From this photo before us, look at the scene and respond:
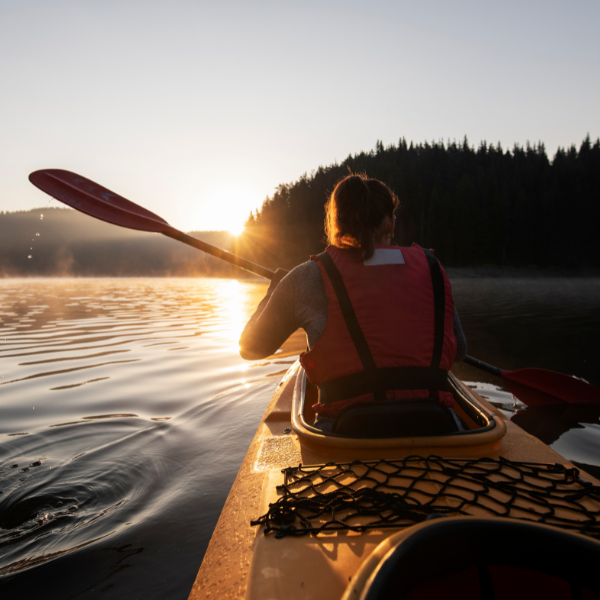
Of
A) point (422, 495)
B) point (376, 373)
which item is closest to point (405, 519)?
point (422, 495)

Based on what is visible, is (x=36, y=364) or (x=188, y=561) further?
(x=36, y=364)

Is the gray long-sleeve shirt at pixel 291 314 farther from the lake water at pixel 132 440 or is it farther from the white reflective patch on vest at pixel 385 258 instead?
the lake water at pixel 132 440

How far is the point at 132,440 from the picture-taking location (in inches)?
130

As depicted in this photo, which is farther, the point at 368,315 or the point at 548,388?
the point at 548,388

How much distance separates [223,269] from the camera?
8750 centimetres

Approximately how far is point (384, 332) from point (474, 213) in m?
51.3

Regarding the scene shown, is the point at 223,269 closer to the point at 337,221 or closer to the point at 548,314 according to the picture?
the point at 548,314

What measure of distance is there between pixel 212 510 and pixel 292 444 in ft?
2.93

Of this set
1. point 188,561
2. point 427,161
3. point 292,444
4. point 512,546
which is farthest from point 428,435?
point 427,161

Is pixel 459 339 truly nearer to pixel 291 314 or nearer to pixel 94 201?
pixel 291 314

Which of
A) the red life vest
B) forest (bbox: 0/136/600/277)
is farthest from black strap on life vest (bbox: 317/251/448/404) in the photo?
forest (bbox: 0/136/600/277)

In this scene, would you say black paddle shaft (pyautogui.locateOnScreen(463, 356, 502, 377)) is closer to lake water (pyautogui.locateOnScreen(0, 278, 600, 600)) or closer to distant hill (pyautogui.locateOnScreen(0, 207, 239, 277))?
lake water (pyautogui.locateOnScreen(0, 278, 600, 600))

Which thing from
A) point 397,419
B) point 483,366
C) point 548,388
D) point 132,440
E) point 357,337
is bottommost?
point 132,440

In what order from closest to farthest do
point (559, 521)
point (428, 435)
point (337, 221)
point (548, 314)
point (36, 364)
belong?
point (559, 521) → point (428, 435) → point (337, 221) → point (36, 364) → point (548, 314)
